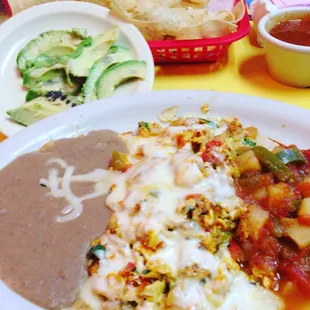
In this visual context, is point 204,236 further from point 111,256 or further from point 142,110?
point 142,110

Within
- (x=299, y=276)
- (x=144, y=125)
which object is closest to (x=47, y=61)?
(x=144, y=125)

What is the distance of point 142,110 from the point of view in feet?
8.18

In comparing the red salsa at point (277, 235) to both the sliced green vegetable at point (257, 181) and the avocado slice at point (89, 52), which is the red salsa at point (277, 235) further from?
the avocado slice at point (89, 52)

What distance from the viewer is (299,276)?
1708 millimetres

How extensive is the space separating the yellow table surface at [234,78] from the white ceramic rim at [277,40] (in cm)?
31

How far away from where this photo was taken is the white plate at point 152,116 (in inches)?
90.1

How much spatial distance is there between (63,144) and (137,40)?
3.71ft

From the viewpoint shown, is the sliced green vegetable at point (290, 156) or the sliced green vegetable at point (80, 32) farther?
the sliced green vegetable at point (80, 32)

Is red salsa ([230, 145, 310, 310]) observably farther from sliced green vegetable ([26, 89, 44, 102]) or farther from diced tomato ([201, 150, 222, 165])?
sliced green vegetable ([26, 89, 44, 102])

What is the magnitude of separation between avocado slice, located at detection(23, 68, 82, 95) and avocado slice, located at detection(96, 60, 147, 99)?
0.18 metres

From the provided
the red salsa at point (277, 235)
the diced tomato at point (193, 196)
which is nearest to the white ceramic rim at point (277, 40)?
the red salsa at point (277, 235)

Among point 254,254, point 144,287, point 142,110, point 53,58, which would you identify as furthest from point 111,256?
point 53,58

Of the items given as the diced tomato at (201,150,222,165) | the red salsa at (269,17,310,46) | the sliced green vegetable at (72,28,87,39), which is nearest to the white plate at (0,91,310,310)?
the diced tomato at (201,150,222,165)

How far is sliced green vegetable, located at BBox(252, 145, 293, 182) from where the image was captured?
1.94 metres
